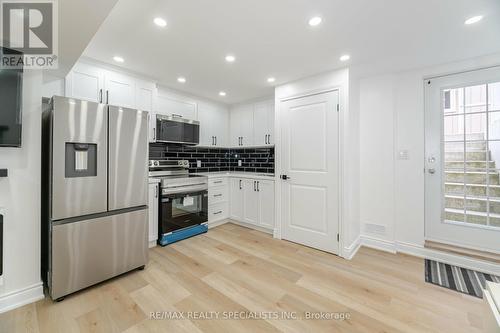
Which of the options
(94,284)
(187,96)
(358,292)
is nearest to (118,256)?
(94,284)

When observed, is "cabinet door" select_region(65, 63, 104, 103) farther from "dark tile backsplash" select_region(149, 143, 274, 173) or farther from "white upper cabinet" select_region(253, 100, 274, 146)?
"white upper cabinet" select_region(253, 100, 274, 146)

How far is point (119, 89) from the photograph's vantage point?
273 cm

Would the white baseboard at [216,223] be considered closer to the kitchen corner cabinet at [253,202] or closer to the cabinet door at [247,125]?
the kitchen corner cabinet at [253,202]

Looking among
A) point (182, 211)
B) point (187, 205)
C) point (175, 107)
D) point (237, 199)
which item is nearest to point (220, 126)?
point (175, 107)

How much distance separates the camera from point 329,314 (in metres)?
1.66

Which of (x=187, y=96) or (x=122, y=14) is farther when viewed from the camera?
(x=187, y=96)

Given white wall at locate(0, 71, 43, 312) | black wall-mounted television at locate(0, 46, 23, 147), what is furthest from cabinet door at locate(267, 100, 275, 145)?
black wall-mounted television at locate(0, 46, 23, 147)

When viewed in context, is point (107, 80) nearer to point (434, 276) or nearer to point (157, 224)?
point (157, 224)

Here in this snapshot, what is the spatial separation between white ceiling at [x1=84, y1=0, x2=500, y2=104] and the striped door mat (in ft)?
7.85

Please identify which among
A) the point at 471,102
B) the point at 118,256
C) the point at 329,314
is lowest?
the point at 329,314

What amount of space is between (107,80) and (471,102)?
4.45 m

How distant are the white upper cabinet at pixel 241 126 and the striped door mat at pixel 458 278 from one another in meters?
3.12

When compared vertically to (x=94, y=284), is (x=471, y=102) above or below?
above

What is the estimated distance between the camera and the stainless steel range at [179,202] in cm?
291
